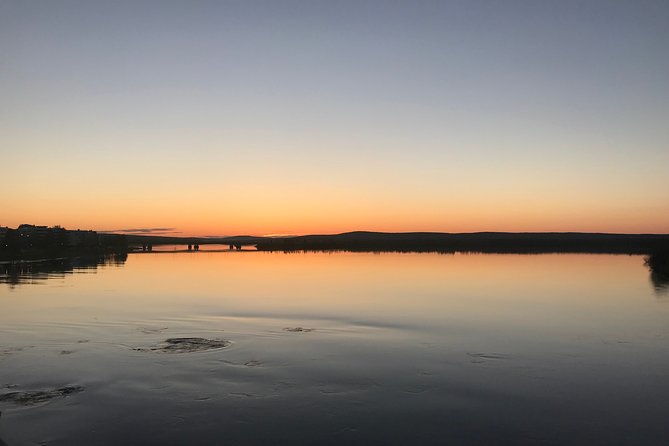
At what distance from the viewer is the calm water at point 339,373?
1258 cm

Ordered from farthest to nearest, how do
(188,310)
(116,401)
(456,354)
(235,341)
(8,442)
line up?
1. (188,310)
2. (235,341)
3. (456,354)
4. (116,401)
5. (8,442)

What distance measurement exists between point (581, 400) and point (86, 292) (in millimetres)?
Result: 38211

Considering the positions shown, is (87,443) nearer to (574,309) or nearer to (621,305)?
(574,309)

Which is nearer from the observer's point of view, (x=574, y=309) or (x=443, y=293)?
(x=574, y=309)

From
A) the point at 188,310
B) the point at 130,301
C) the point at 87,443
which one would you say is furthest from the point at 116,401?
the point at 130,301

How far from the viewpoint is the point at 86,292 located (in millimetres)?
43125

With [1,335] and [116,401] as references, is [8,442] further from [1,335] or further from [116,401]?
[1,335]

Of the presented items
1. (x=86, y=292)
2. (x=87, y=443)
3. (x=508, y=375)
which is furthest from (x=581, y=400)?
(x=86, y=292)

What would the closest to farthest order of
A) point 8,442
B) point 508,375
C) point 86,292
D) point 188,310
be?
point 8,442
point 508,375
point 188,310
point 86,292

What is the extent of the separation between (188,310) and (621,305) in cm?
2759

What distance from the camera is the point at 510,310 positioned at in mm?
33375

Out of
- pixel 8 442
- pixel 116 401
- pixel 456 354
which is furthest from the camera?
pixel 456 354

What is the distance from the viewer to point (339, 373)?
1773cm

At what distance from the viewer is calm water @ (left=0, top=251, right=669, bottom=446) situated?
12.6 metres
